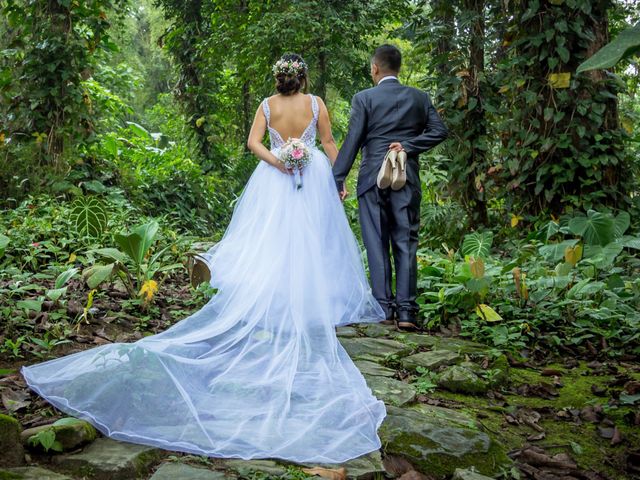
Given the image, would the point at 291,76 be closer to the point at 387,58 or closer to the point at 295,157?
the point at 295,157

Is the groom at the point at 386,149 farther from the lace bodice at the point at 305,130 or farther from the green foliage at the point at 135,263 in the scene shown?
the green foliage at the point at 135,263

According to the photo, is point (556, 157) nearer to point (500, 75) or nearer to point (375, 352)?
point (500, 75)

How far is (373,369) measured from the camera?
3.88 m

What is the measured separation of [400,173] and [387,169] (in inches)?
4.3

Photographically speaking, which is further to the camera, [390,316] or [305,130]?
[305,130]

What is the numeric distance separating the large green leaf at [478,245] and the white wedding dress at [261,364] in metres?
1.33

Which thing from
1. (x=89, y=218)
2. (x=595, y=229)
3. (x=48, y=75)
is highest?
(x=48, y=75)

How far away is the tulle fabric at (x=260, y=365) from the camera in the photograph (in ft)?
9.02

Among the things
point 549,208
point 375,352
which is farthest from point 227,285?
point 549,208

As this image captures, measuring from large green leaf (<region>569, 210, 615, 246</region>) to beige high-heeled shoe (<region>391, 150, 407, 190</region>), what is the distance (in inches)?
76.9

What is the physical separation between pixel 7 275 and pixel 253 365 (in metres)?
2.71

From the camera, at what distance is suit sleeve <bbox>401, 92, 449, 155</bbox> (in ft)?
17.4

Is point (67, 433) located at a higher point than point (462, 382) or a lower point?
higher

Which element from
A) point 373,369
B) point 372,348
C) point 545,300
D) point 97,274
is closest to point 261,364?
point 373,369
